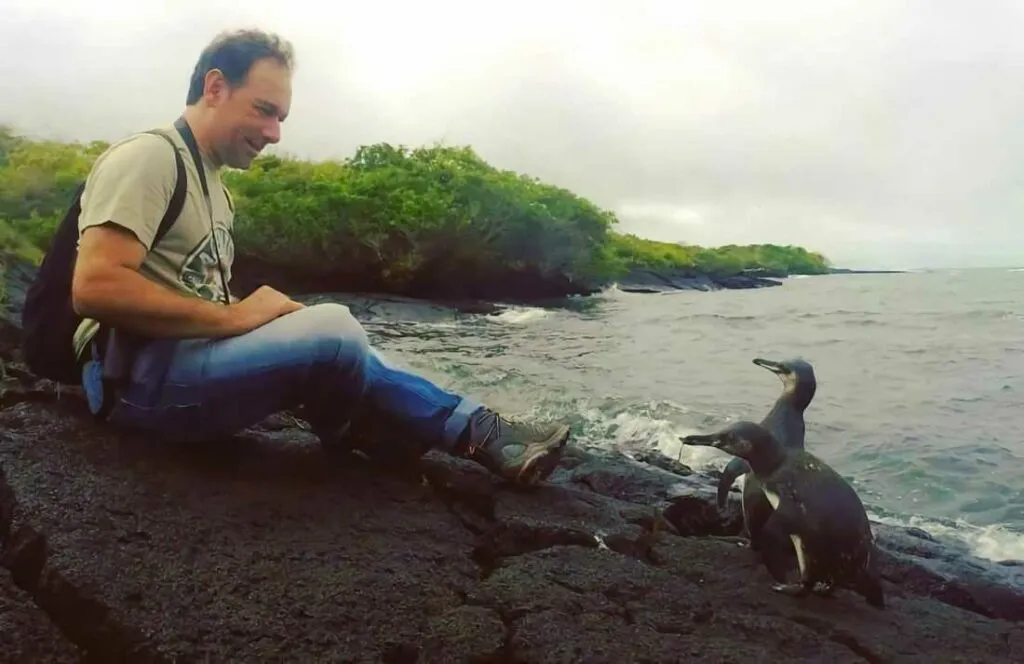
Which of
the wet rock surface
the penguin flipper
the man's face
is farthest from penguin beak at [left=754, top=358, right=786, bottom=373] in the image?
the wet rock surface

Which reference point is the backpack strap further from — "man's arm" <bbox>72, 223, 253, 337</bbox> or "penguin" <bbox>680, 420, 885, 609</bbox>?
"penguin" <bbox>680, 420, 885, 609</bbox>

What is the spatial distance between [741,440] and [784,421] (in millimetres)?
463

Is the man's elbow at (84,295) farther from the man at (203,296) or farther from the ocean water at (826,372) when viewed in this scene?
the ocean water at (826,372)

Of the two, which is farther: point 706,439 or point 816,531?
point 706,439

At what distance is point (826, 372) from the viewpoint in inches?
213

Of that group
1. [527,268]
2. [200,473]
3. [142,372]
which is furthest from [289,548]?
[527,268]

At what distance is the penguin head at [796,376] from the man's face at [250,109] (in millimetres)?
1511

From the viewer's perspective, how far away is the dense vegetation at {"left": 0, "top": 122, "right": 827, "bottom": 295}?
3.67 meters

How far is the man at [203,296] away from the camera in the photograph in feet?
5.06

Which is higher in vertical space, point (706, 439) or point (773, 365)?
point (773, 365)

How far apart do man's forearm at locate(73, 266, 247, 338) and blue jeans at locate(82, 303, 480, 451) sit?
0.14 ft

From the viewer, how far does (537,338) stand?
6.66m

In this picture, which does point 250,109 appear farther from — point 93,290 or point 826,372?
point 826,372

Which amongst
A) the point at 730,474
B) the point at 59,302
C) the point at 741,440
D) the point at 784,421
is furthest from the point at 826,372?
the point at 59,302
